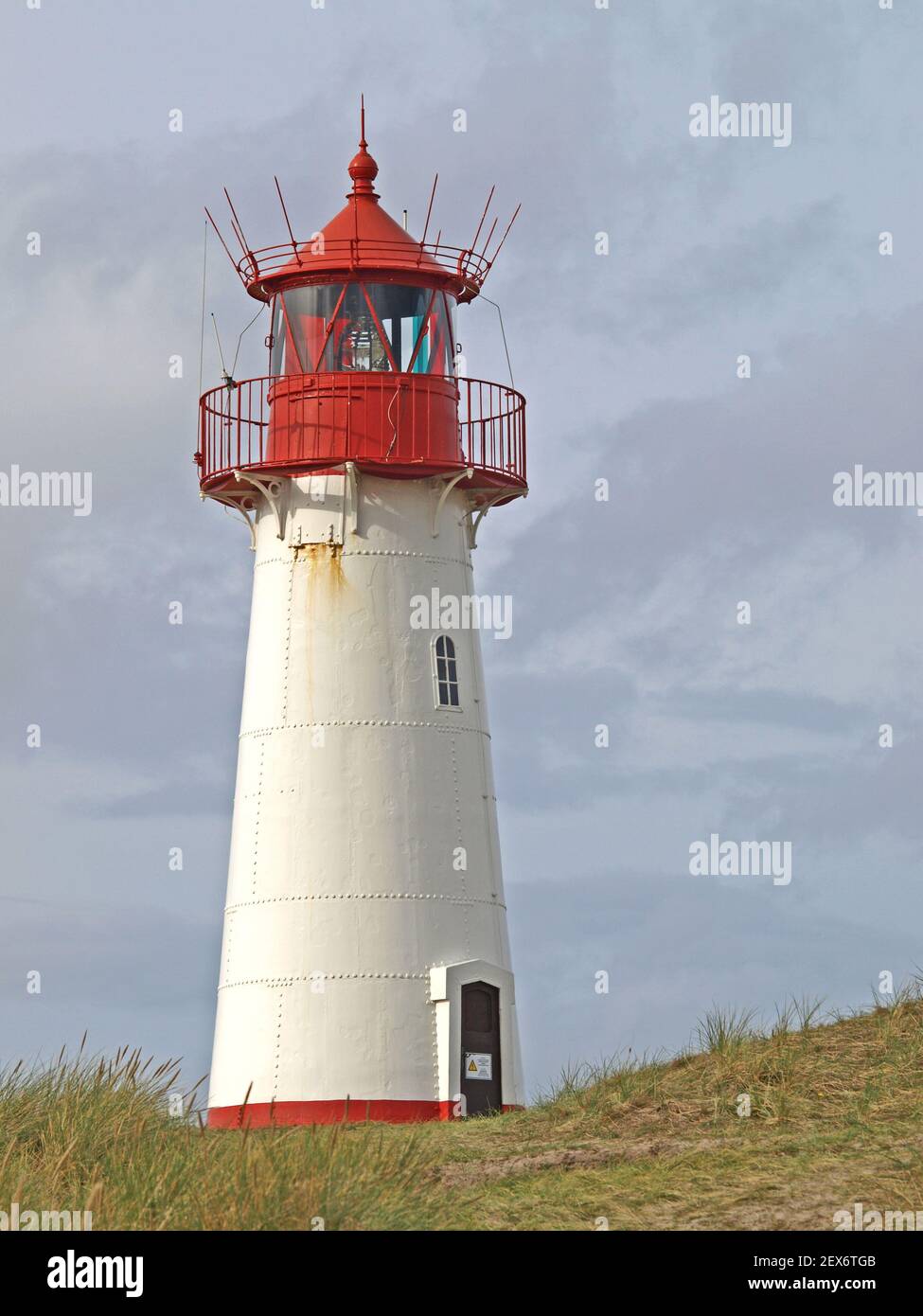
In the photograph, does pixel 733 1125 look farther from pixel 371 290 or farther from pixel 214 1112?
pixel 371 290

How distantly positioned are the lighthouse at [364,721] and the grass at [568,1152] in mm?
4498

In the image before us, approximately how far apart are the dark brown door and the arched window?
408 cm

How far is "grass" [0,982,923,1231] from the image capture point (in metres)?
18.5

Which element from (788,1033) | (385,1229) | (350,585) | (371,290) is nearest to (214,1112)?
(350,585)

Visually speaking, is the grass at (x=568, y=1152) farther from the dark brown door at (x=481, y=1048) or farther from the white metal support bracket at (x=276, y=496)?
the white metal support bracket at (x=276, y=496)

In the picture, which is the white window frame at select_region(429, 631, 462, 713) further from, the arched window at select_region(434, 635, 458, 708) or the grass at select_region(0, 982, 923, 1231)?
the grass at select_region(0, 982, 923, 1231)

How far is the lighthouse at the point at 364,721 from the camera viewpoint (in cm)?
3061

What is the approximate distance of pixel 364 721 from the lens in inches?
1237

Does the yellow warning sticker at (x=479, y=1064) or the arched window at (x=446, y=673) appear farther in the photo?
the arched window at (x=446, y=673)

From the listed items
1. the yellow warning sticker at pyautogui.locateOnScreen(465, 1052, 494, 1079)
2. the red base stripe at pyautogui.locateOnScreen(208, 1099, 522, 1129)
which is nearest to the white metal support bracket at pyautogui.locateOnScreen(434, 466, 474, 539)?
the yellow warning sticker at pyautogui.locateOnScreen(465, 1052, 494, 1079)

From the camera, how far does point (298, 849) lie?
102ft

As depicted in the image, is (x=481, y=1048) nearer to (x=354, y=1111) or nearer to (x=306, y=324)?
(x=354, y=1111)

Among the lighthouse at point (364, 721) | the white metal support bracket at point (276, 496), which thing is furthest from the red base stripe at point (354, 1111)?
the white metal support bracket at point (276, 496)
